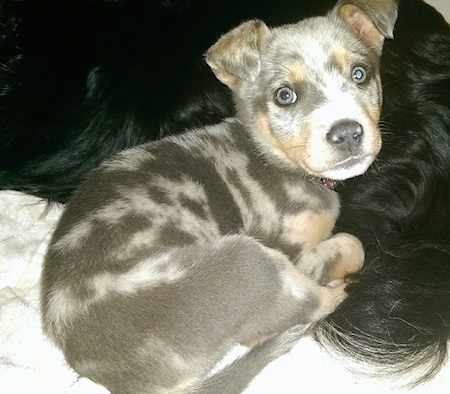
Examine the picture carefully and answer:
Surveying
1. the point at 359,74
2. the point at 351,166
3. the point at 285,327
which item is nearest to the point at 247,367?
the point at 285,327

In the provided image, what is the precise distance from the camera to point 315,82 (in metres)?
2.30

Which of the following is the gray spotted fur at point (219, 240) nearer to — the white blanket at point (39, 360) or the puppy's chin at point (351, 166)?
the puppy's chin at point (351, 166)

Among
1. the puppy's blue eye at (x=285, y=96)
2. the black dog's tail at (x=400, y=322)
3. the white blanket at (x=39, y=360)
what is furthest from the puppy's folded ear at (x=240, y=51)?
the white blanket at (x=39, y=360)

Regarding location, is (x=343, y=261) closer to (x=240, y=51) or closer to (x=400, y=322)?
(x=400, y=322)

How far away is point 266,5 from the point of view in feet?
8.96

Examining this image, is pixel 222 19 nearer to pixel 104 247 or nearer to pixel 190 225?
pixel 190 225

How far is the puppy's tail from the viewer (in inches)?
84.4

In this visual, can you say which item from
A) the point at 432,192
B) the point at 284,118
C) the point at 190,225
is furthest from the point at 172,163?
the point at 432,192

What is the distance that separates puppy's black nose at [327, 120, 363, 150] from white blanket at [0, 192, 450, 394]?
0.68m

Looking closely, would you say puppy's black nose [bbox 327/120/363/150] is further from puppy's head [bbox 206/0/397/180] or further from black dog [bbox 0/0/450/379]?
black dog [bbox 0/0/450/379]

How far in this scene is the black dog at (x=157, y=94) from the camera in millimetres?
2518

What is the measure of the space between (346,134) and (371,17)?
0.49 meters

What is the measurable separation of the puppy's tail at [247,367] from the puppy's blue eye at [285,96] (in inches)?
29.5

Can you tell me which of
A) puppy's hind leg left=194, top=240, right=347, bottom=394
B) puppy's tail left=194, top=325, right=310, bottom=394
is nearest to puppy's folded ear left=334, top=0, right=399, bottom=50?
puppy's hind leg left=194, top=240, right=347, bottom=394
